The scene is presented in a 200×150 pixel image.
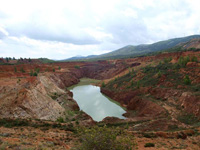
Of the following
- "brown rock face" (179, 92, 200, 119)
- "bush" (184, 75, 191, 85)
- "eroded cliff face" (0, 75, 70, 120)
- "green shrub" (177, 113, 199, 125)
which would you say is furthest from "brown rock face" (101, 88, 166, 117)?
"eroded cliff face" (0, 75, 70, 120)

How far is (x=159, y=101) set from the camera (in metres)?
32.9

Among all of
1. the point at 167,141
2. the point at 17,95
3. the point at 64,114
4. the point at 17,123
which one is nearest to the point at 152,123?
the point at 167,141

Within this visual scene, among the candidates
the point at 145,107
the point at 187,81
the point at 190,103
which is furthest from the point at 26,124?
A: the point at 187,81

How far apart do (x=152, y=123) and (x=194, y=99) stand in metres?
10.8

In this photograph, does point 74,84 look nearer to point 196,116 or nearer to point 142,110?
point 142,110

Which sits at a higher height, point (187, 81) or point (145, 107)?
point (187, 81)

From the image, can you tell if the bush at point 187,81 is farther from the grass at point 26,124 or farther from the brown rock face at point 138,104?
the grass at point 26,124

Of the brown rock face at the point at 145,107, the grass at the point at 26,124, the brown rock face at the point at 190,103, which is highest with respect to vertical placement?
the grass at the point at 26,124

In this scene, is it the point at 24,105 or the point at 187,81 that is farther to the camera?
the point at 187,81

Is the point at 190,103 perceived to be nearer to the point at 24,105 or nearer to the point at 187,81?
the point at 187,81

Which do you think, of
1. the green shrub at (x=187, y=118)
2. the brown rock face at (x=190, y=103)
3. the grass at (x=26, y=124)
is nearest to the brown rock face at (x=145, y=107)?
the green shrub at (x=187, y=118)

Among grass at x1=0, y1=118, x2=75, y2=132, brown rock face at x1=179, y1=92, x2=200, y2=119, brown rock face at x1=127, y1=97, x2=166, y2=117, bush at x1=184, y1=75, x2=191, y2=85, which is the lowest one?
brown rock face at x1=127, y1=97, x2=166, y2=117

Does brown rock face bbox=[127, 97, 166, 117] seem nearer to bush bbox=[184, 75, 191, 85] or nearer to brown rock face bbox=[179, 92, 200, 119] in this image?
brown rock face bbox=[179, 92, 200, 119]

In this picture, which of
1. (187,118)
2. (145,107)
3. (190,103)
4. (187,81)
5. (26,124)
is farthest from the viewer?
(145,107)
